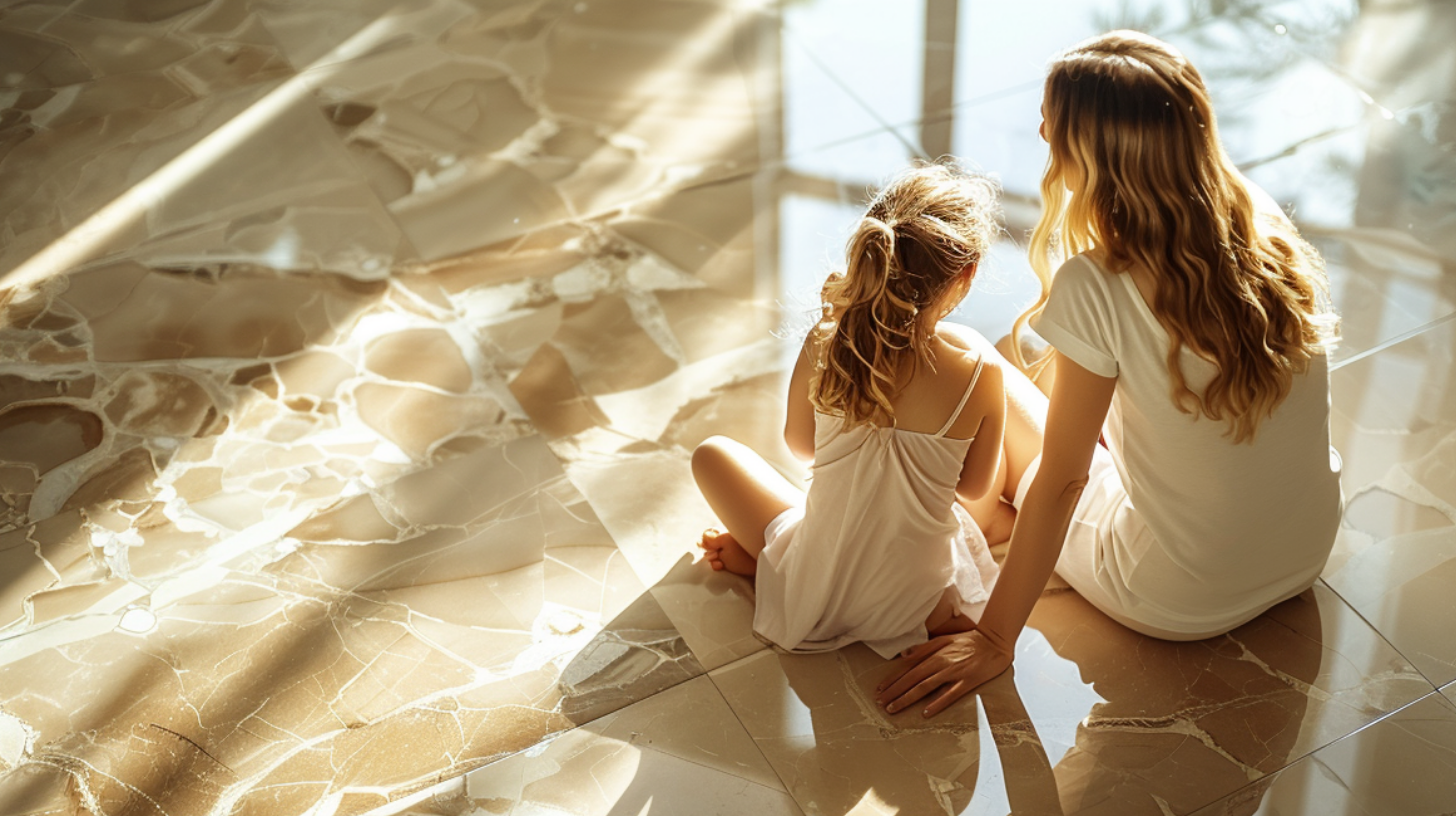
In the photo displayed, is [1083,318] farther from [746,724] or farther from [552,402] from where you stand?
[552,402]

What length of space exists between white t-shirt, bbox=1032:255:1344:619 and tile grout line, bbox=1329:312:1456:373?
0.58 meters

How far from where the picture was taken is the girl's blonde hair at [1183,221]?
1398mm

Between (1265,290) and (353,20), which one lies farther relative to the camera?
(353,20)

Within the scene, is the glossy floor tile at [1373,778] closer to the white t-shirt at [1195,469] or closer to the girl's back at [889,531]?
the white t-shirt at [1195,469]

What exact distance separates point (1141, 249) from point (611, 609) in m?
0.90

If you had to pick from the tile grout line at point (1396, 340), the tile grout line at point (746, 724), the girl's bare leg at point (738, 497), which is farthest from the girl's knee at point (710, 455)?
the tile grout line at point (1396, 340)

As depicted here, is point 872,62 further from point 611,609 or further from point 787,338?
point 611,609

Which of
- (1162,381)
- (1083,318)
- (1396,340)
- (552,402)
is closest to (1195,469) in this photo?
(1162,381)

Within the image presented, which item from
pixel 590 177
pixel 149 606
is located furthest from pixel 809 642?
pixel 590 177

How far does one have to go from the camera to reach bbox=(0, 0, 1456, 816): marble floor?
1.65 meters

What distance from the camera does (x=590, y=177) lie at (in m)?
2.67

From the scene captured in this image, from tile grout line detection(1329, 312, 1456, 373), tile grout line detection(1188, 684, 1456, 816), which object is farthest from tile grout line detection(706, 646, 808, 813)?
tile grout line detection(1329, 312, 1456, 373)

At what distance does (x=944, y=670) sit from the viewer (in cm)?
170

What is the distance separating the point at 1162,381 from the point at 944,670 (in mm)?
491
